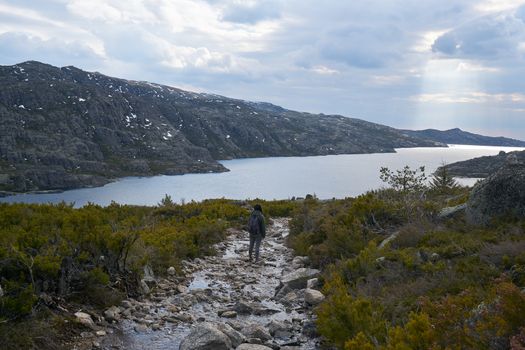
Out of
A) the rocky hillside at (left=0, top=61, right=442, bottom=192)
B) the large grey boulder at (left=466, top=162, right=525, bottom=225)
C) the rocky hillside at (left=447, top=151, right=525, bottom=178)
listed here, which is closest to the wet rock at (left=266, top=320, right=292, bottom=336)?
the large grey boulder at (left=466, top=162, right=525, bottom=225)

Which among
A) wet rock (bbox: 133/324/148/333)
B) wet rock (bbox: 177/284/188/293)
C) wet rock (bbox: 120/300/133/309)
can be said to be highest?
wet rock (bbox: 120/300/133/309)

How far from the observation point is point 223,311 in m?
9.39

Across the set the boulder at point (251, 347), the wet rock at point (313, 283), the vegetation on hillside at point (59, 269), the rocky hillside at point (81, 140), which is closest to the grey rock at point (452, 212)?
the wet rock at point (313, 283)

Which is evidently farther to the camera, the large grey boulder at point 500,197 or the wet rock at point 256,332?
the large grey boulder at point 500,197

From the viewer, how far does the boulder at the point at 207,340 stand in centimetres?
691

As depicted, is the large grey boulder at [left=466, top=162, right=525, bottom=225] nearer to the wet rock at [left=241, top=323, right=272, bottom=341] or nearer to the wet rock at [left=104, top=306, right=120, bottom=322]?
the wet rock at [left=241, top=323, right=272, bottom=341]

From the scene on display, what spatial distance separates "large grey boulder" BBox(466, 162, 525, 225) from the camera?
10.3 m

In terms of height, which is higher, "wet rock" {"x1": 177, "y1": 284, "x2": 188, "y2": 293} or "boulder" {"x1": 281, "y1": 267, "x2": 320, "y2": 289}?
"boulder" {"x1": 281, "y1": 267, "x2": 320, "y2": 289}

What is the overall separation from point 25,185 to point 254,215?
98.3 m

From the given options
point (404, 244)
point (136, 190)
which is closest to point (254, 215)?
point (404, 244)

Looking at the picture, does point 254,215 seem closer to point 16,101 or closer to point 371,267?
point 371,267

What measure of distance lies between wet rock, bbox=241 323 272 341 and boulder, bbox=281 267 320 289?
3276 mm

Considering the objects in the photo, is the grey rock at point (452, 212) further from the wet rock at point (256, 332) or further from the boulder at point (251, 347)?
the boulder at point (251, 347)

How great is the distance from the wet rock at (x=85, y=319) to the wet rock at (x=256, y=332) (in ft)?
8.92
